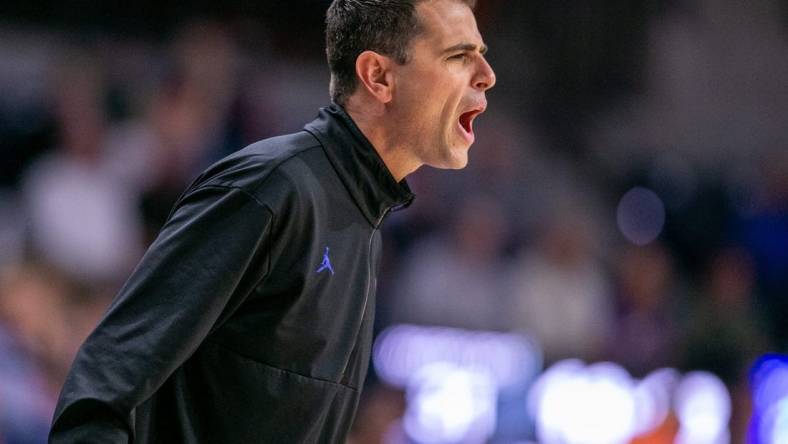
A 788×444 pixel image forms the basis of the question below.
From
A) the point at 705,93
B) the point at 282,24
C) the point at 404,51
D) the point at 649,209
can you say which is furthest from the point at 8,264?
the point at 705,93

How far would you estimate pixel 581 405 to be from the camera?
590 centimetres

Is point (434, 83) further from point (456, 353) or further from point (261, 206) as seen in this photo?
point (456, 353)

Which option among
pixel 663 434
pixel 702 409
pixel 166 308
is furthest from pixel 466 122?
pixel 702 409

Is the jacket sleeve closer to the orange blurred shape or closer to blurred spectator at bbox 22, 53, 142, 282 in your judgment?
blurred spectator at bbox 22, 53, 142, 282

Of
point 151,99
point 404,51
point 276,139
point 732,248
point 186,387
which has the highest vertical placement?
point 732,248

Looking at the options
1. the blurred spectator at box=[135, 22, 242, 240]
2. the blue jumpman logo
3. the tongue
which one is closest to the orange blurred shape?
the blurred spectator at box=[135, 22, 242, 240]

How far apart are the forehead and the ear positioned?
9cm

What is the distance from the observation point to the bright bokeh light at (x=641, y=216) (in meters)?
6.76

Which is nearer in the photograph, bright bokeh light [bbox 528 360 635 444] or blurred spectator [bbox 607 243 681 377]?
bright bokeh light [bbox 528 360 635 444]

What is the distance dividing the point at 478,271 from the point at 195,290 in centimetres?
453

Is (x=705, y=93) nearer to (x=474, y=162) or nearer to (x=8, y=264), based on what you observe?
(x=474, y=162)

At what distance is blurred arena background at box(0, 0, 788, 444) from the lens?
481cm

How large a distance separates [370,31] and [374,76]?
0.09 meters

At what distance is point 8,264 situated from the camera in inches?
174
